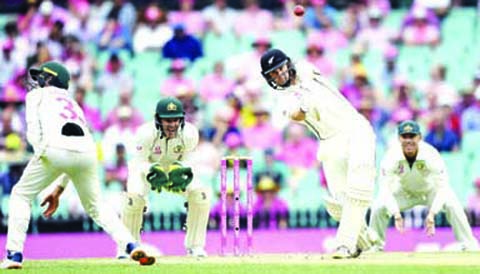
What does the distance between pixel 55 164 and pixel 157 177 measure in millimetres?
1652

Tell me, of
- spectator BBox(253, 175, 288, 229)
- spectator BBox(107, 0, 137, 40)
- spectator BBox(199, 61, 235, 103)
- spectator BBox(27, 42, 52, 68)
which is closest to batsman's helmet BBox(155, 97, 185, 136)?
spectator BBox(253, 175, 288, 229)

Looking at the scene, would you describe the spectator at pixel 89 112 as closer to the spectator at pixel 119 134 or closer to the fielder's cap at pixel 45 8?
the spectator at pixel 119 134

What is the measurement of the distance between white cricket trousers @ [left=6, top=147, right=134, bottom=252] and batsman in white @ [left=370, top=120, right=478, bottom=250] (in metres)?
3.67

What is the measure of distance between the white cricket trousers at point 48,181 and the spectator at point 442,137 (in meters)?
6.83

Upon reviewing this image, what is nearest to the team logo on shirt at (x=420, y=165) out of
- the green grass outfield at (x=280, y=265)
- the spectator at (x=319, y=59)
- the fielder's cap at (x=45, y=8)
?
the green grass outfield at (x=280, y=265)

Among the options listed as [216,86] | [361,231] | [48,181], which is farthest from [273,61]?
[216,86]

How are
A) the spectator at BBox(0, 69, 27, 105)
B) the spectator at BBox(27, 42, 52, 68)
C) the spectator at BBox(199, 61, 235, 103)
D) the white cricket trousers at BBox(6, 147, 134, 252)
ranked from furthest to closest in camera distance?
the spectator at BBox(27, 42, 52, 68) → the spectator at BBox(199, 61, 235, 103) → the spectator at BBox(0, 69, 27, 105) → the white cricket trousers at BBox(6, 147, 134, 252)

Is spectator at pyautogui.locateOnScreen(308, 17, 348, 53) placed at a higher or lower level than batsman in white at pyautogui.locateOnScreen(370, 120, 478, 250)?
higher

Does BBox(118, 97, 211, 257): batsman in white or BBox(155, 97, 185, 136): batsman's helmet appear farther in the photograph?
BBox(118, 97, 211, 257): batsman in white

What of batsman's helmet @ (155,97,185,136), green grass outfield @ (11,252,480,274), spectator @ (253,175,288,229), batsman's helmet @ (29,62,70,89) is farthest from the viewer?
spectator @ (253,175,288,229)

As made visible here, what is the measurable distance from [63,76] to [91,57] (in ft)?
24.7

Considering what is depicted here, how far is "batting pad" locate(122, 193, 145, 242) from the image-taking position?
40.9 ft

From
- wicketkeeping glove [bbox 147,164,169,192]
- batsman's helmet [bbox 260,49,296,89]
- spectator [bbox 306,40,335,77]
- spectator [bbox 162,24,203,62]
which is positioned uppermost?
spectator [bbox 162,24,203,62]

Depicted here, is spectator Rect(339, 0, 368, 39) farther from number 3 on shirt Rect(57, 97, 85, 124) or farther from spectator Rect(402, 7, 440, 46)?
number 3 on shirt Rect(57, 97, 85, 124)
